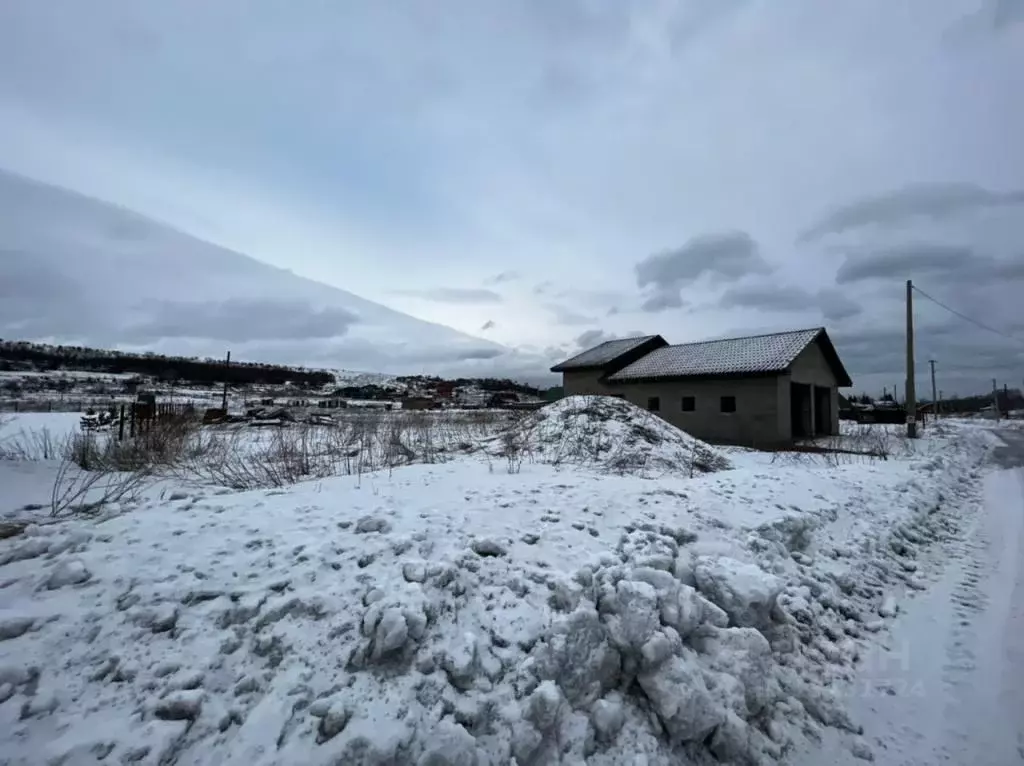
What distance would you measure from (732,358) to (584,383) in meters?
7.36

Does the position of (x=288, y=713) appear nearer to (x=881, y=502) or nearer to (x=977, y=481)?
(x=881, y=502)

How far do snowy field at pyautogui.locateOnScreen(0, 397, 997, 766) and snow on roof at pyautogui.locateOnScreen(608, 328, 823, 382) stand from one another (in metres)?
15.6

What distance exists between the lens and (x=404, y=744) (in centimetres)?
233

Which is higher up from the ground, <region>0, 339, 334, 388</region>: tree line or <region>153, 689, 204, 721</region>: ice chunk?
<region>0, 339, 334, 388</region>: tree line

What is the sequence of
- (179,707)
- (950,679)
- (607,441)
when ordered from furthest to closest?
1. (607,441)
2. (950,679)
3. (179,707)

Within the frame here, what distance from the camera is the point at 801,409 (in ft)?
70.7

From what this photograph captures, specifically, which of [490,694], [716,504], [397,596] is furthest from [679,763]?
[716,504]

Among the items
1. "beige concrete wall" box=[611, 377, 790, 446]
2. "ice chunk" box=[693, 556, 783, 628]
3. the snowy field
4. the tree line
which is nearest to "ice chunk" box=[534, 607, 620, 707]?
the snowy field

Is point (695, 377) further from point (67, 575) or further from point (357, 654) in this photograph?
point (67, 575)

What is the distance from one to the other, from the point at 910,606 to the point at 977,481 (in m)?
9.39

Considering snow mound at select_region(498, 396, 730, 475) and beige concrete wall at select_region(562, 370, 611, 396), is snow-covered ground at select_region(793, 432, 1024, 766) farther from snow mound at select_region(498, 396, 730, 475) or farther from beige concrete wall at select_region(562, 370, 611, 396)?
beige concrete wall at select_region(562, 370, 611, 396)

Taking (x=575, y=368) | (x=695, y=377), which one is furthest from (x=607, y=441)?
(x=575, y=368)

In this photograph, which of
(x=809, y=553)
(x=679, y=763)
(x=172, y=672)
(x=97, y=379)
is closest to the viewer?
(x=172, y=672)

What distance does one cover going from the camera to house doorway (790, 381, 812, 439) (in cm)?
2098
